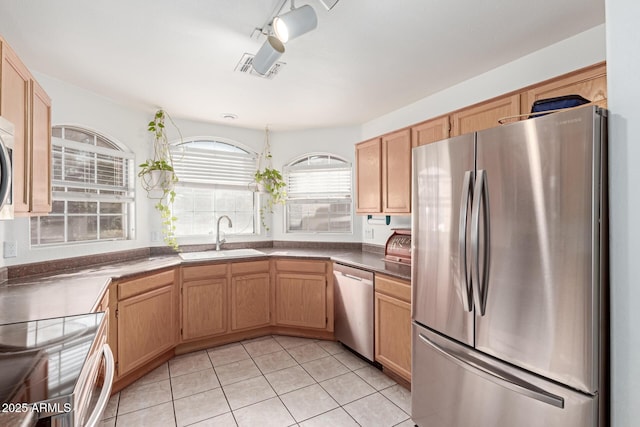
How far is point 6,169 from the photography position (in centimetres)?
121

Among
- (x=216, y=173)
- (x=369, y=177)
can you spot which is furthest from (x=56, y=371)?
(x=216, y=173)

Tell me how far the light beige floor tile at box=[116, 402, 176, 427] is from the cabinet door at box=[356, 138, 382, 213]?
7.45 ft

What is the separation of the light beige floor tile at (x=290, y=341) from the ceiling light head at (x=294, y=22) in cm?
270

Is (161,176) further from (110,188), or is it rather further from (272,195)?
(272,195)

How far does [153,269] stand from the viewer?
256 centimetres

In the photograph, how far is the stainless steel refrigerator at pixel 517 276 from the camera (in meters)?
1.15

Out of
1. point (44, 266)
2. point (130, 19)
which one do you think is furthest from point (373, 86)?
point (44, 266)

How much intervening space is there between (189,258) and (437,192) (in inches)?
96.8

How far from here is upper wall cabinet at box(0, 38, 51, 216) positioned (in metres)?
1.46

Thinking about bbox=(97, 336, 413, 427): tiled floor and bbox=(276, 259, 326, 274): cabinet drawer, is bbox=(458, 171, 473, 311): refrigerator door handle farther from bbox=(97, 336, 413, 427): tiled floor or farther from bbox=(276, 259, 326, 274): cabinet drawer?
bbox=(276, 259, 326, 274): cabinet drawer

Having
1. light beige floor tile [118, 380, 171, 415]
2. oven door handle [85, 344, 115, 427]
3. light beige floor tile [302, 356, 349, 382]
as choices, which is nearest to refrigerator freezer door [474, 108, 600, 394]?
light beige floor tile [302, 356, 349, 382]

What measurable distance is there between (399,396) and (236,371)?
4.39 feet

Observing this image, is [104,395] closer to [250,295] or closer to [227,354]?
[227,354]

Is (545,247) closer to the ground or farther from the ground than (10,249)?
farther from the ground
